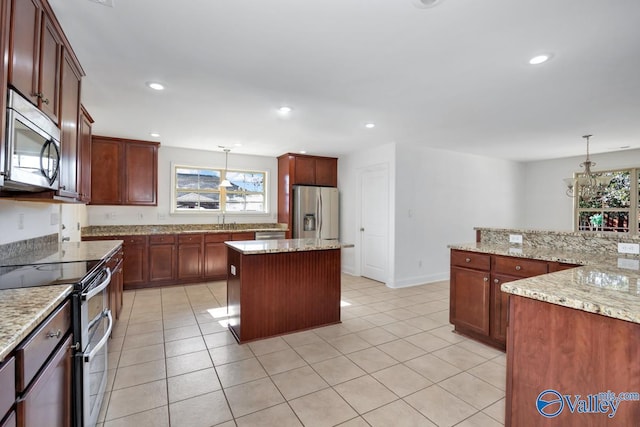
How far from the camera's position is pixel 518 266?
101 inches

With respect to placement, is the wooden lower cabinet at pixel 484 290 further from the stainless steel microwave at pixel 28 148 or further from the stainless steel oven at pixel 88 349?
the stainless steel microwave at pixel 28 148

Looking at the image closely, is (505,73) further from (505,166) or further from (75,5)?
(505,166)

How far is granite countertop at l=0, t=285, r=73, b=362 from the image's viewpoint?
0.88 m

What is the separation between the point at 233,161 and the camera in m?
5.87

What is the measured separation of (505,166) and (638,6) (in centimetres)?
533

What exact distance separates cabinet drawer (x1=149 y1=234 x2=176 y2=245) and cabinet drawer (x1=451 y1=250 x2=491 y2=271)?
160 inches

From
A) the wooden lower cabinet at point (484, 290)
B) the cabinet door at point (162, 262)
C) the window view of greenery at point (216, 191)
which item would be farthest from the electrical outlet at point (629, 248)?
the cabinet door at point (162, 262)

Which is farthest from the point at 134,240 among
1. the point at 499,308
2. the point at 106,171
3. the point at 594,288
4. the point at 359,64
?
the point at 594,288

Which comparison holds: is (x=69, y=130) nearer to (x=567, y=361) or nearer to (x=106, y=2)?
(x=106, y=2)

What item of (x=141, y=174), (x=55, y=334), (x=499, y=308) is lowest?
(x=499, y=308)

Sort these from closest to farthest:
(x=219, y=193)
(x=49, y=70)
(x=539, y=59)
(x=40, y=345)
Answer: (x=40, y=345) < (x=49, y=70) < (x=539, y=59) < (x=219, y=193)

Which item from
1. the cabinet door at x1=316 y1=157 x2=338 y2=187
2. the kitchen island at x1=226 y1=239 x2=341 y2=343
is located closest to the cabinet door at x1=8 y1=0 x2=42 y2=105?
the kitchen island at x1=226 y1=239 x2=341 y2=343

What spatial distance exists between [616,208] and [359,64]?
628cm

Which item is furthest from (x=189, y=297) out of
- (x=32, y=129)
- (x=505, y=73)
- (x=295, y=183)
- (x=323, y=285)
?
(x=505, y=73)
